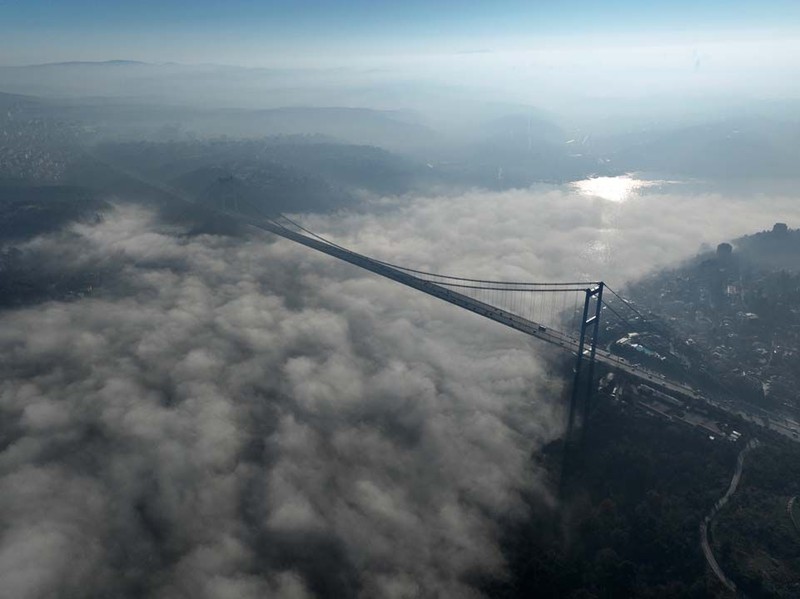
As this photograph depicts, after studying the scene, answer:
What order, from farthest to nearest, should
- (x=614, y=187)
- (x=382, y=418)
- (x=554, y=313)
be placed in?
(x=614, y=187) < (x=554, y=313) < (x=382, y=418)

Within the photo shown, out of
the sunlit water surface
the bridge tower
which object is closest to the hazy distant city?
the bridge tower

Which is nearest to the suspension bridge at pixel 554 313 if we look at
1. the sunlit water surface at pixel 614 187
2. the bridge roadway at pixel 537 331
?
Answer: the bridge roadway at pixel 537 331

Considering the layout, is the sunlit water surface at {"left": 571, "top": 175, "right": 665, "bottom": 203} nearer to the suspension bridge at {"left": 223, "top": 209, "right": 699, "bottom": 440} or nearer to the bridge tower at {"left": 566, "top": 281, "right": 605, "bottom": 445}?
the suspension bridge at {"left": 223, "top": 209, "right": 699, "bottom": 440}

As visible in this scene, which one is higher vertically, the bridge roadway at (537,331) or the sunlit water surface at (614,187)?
the sunlit water surface at (614,187)

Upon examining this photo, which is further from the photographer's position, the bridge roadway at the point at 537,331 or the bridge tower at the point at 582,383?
the bridge roadway at the point at 537,331

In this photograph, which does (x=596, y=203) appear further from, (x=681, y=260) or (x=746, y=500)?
(x=746, y=500)

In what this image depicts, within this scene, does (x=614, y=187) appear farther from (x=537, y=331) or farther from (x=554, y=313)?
(x=537, y=331)

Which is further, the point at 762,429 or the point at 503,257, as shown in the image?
the point at 503,257

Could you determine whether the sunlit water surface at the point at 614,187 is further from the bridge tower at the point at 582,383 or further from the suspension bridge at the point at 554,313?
the bridge tower at the point at 582,383

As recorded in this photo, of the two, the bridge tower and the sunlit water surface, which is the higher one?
the sunlit water surface

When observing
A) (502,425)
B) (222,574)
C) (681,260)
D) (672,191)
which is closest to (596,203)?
(672,191)

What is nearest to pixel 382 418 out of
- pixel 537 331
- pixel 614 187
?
pixel 537 331
